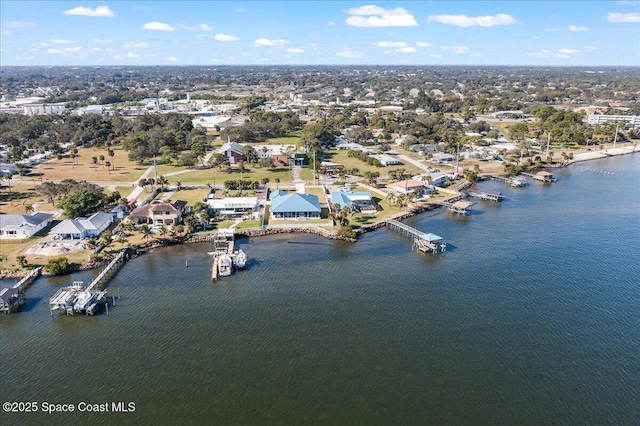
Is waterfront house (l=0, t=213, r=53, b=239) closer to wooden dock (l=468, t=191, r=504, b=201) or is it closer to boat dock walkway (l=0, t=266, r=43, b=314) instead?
boat dock walkway (l=0, t=266, r=43, b=314)

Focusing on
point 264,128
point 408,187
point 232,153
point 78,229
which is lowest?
point 78,229

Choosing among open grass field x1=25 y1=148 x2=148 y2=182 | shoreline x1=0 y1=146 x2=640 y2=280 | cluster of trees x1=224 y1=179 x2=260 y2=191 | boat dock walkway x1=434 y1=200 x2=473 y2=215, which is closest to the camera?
shoreline x1=0 y1=146 x2=640 y2=280

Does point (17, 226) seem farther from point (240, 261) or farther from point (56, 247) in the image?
point (240, 261)

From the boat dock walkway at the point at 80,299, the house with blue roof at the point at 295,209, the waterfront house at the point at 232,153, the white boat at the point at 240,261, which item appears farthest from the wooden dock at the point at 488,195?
the boat dock walkway at the point at 80,299

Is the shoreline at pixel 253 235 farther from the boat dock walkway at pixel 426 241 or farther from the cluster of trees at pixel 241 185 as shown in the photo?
the cluster of trees at pixel 241 185

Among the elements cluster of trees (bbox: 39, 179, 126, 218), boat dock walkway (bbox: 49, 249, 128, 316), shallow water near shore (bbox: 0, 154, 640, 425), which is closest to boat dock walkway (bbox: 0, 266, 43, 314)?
shallow water near shore (bbox: 0, 154, 640, 425)

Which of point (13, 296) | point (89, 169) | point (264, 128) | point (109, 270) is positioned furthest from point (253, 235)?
point (264, 128)
